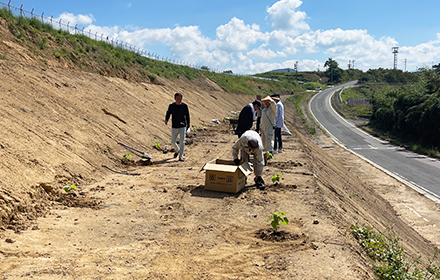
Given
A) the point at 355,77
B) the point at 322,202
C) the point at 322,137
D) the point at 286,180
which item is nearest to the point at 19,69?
the point at 286,180

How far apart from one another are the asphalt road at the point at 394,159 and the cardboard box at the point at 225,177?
10.1 meters

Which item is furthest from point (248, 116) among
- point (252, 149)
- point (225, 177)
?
point (225, 177)

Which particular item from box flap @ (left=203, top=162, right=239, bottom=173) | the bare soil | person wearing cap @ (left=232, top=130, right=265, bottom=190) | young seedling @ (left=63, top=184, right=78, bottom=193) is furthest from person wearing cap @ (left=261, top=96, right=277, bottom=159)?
young seedling @ (left=63, top=184, right=78, bottom=193)

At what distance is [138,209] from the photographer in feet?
21.7

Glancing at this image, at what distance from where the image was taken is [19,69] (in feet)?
40.6

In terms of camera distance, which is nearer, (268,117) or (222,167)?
(222,167)

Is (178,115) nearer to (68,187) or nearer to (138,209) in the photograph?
(68,187)

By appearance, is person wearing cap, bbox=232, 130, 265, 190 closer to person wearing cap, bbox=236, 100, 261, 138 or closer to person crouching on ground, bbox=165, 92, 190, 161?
person wearing cap, bbox=236, 100, 261, 138

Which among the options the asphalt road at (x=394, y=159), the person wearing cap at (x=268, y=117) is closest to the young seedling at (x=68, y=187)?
the person wearing cap at (x=268, y=117)

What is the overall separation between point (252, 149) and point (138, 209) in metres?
2.73

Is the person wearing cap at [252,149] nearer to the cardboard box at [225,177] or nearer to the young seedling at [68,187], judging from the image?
the cardboard box at [225,177]

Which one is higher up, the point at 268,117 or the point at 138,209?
the point at 268,117

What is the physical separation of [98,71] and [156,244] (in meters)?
15.5

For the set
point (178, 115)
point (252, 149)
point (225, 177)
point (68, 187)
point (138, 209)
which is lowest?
point (138, 209)
